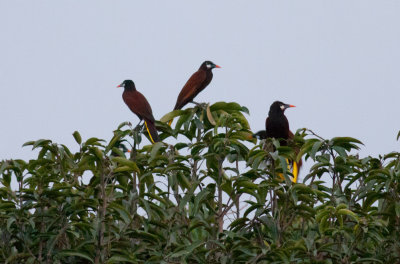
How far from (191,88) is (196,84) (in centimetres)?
14

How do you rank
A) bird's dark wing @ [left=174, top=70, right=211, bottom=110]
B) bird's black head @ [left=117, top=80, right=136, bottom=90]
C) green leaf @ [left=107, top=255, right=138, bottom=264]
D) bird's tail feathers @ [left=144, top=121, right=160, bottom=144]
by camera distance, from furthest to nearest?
1. bird's black head @ [left=117, top=80, right=136, bottom=90]
2. bird's dark wing @ [left=174, top=70, right=211, bottom=110]
3. bird's tail feathers @ [left=144, top=121, right=160, bottom=144]
4. green leaf @ [left=107, top=255, right=138, bottom=264]

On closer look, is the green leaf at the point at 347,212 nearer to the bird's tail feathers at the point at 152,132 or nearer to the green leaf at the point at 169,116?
the green leaf at the point at 169,116

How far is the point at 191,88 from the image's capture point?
8.05 m

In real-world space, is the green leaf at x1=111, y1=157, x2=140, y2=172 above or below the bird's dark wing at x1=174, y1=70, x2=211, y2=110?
below

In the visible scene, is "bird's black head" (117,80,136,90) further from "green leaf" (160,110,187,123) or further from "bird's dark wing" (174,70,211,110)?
"green leaf" (160,110,187,123)

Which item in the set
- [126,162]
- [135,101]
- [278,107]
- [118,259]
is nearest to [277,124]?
[278,107]

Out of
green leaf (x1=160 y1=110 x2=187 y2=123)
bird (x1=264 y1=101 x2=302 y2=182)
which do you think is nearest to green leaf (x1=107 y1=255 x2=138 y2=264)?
green leaf (x1=160 y1=110 x2=187 y2=123)

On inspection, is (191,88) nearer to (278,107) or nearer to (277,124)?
Answer: (278,107)

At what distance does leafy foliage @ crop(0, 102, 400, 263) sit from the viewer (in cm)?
384

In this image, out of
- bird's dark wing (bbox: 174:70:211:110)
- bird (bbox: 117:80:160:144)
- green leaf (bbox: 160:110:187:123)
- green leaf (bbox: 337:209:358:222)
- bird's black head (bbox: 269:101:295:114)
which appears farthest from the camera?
bird's dark wing (bbox: 174:70:211:110)

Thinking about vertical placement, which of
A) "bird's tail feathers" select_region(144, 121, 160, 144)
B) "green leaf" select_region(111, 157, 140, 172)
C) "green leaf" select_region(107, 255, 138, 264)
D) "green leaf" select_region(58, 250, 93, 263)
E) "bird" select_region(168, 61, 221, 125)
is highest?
"bird" select_region(168, 61, 221, 125)

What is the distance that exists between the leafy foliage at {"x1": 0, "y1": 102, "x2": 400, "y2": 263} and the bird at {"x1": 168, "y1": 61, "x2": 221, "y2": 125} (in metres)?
3.48

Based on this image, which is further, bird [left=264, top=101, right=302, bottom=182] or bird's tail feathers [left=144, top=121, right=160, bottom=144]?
bird [left=264, top=101, right=302, bottom=182]

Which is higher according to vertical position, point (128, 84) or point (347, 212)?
point (128, 84)
